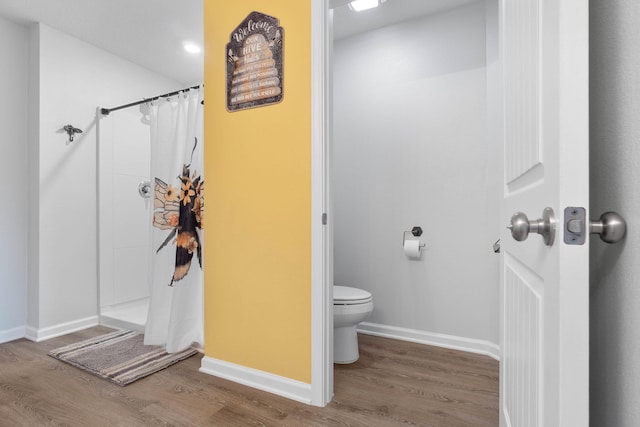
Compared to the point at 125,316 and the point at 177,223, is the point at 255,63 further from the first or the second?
the point at 125,316

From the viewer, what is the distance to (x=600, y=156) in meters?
0.59

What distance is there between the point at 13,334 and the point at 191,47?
2.79 meters

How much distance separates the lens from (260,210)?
185 centimetres

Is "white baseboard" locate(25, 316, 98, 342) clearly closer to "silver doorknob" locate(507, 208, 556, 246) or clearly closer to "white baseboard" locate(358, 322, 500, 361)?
"white baseboard" locate(358, 322, 500, 361)

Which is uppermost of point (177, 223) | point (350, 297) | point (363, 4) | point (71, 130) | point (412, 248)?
point (363, 4)

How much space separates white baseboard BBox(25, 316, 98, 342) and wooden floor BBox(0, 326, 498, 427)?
34cm

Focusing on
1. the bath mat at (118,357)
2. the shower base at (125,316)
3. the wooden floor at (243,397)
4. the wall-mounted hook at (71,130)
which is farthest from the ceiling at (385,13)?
the shower base at (125,316)

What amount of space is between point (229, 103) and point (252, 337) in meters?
1.37

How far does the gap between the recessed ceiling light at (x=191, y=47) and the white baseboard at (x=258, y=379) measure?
103 inches

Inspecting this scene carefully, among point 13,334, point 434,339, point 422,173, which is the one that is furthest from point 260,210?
point 13,334

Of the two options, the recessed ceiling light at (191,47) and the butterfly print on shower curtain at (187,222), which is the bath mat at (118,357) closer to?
the butterfly print on shower curtain at (187,222)

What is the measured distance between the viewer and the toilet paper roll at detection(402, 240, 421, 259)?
2.46m

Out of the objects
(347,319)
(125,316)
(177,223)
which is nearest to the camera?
(347,319)

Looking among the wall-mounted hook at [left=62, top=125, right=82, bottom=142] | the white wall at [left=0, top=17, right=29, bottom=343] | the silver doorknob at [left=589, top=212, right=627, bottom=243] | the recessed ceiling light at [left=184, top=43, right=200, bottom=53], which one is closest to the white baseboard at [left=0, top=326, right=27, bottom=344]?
the white wall at [left=0, top=17, right=29, bottom=343]
